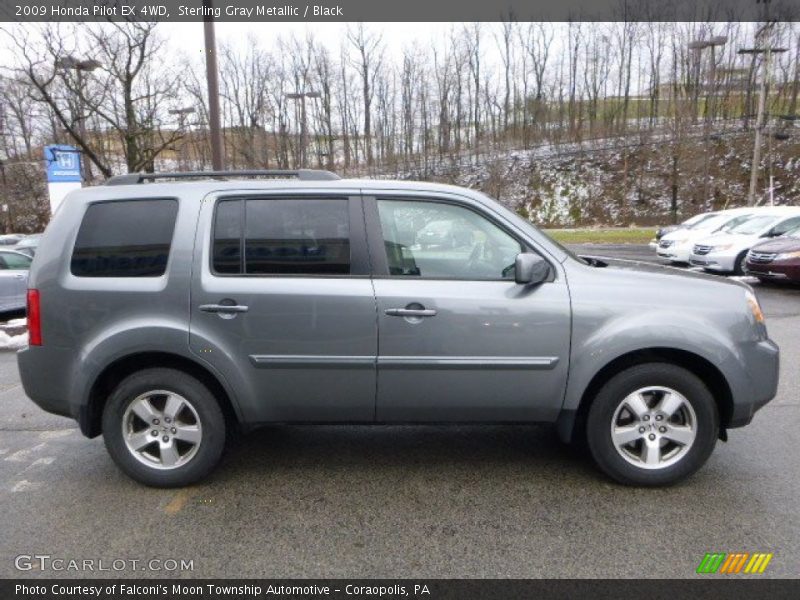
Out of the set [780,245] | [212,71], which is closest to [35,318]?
[212,71]

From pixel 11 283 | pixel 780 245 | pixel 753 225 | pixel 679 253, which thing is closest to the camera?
pixel 11 283

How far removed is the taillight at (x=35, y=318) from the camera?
341cm

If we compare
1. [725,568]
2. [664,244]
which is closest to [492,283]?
[725,568]

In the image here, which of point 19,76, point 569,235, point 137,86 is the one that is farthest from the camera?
point 569,235

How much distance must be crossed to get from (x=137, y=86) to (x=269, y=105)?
79.7ft

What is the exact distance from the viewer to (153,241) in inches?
135

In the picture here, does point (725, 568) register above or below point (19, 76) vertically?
below

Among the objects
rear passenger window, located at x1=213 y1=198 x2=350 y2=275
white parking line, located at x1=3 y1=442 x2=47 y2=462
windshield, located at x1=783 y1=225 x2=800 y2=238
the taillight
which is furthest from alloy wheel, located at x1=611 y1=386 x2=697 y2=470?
windshield, located at x1=783 y1=225 x2=800 y2=238

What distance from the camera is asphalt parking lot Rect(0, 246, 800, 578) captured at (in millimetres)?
2766

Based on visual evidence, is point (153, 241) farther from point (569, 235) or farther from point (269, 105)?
point (269, 105)

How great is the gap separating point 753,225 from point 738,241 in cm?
140

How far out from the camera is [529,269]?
3.20 m

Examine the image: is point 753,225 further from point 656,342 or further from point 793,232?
point 656,342

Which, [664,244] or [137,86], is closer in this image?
[664,244]
